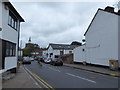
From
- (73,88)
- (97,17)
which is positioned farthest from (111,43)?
(73,88)

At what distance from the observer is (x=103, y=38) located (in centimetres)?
2123

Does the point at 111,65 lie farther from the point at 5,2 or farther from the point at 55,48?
the point at 55,48

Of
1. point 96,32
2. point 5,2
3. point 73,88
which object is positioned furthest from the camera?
point 96,32

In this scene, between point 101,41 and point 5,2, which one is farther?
point 101,41

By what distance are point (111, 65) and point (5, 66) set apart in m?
11.9

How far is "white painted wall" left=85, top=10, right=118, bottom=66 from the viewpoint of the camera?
18.9 meters

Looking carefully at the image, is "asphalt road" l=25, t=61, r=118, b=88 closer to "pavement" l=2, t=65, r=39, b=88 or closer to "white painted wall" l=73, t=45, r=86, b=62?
"pavement" l=2, t=65, r=39, b=88

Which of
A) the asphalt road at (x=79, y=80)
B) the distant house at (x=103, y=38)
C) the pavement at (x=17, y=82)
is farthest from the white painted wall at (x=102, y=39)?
the pavement at (x=17, y=82)

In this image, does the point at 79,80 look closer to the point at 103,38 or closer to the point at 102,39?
the point at 103,38

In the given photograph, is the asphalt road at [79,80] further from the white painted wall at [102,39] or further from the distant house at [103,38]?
the white painted wall at [102,39]

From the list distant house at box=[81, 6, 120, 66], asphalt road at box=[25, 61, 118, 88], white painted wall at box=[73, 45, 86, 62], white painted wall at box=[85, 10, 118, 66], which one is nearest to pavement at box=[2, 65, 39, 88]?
asphalt road at box=[25, 61, 118, 88]

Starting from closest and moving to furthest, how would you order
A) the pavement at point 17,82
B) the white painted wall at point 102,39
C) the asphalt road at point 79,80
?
1. the pavement at point 17,82
2. the asphalt road at point 79,80
3. the white painted wall at point 102,39

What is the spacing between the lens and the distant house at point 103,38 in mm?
18812

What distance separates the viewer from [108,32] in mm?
20125
